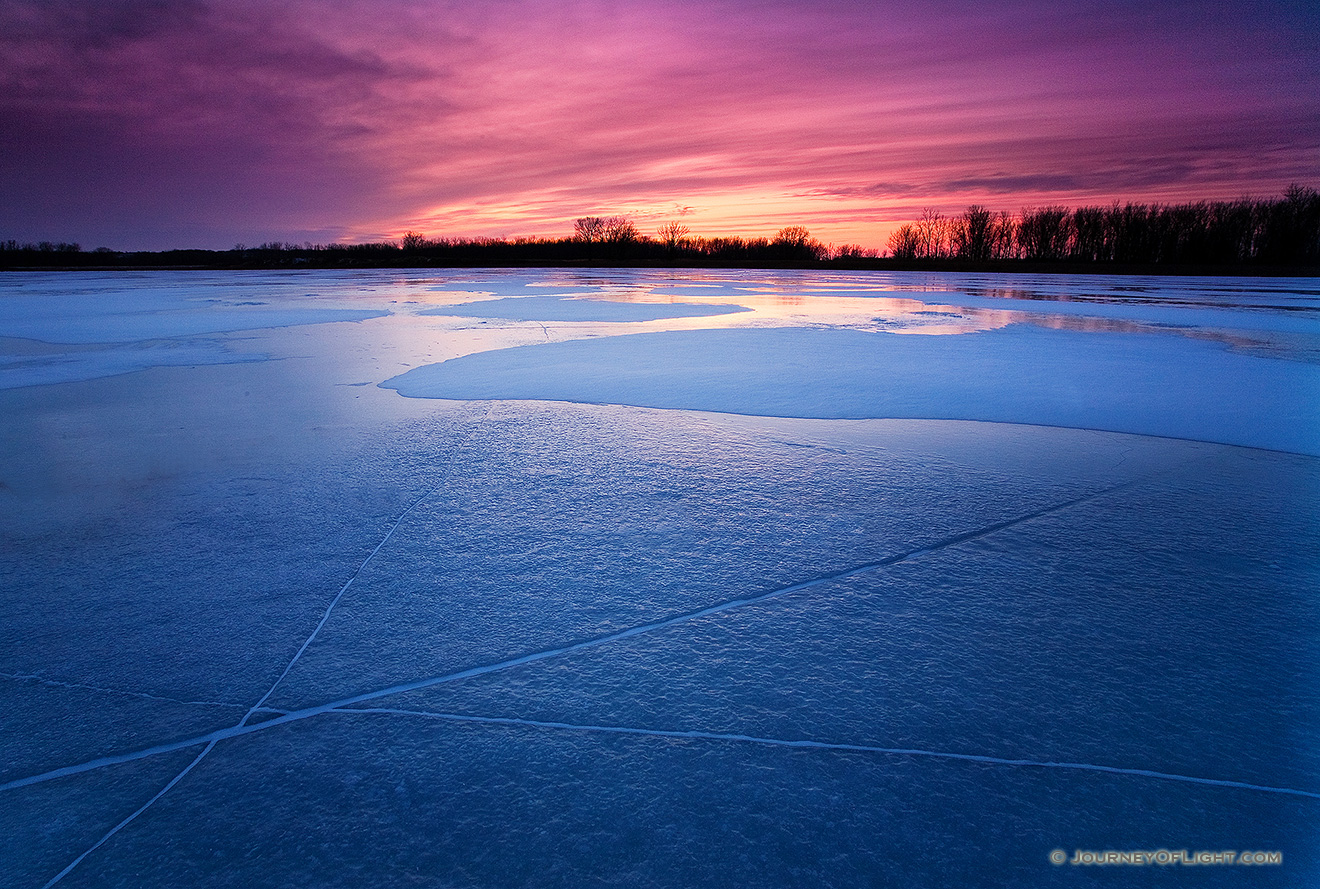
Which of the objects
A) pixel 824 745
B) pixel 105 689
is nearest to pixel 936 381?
pixel 824 745

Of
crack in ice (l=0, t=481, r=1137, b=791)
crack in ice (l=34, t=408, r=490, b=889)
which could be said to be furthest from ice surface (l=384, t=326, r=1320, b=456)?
crack in ice (l=34, t=408, r=490, b=889)

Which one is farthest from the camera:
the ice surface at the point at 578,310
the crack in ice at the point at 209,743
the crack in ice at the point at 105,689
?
the ice surface at the point at 578,310

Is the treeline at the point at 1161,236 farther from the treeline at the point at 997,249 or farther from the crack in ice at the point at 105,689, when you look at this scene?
the crack in ice at the point at 105,689

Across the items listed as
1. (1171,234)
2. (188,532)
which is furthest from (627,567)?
(1171,234)

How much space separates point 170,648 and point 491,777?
3.73 feet

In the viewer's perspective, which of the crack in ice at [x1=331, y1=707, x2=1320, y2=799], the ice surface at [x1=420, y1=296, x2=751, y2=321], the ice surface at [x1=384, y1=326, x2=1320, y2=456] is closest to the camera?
the crack in ice at [x1=331, y1=707, x2=1320, y2=799]

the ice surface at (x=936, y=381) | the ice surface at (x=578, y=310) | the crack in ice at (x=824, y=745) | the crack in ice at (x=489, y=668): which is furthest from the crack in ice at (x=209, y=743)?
the ice surface at (x=578, y=310)

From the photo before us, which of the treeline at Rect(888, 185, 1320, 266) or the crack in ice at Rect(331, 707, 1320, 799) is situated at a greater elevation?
the treeline at Rect(888, 185, 1320, 266)

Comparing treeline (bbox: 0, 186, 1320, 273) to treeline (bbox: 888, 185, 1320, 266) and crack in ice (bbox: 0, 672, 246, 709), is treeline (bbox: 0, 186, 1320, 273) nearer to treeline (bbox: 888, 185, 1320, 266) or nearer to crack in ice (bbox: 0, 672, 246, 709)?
treeline (bbox: 888, 185, 1320, 266)

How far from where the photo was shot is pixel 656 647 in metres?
1.92

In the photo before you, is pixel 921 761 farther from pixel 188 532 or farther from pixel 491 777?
pixel 188 532

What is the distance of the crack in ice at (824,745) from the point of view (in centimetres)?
143

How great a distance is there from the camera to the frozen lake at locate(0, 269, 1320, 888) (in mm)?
1320

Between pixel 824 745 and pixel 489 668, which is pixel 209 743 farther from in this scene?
pixel 824 745
